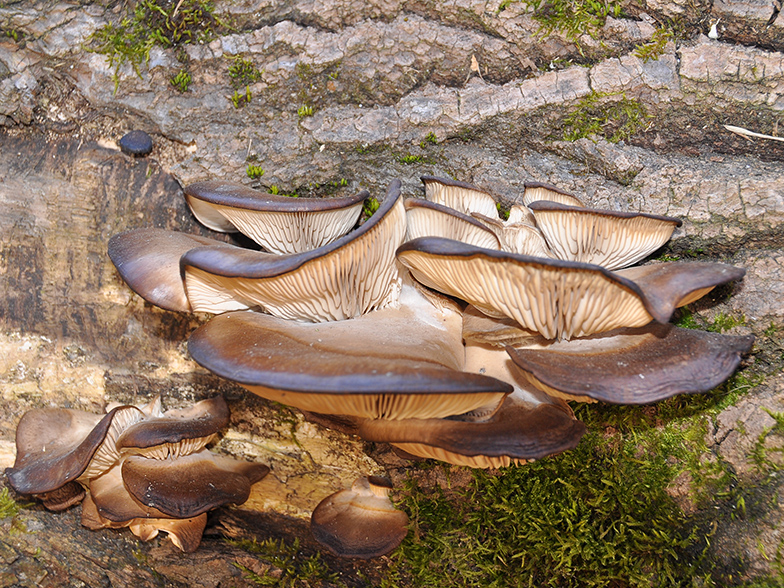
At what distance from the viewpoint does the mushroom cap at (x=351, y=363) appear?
7.05 ft

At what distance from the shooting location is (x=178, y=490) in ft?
11.3

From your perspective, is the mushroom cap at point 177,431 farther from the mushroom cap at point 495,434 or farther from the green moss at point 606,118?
the green moss at point 606,118

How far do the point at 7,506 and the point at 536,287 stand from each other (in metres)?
4.38

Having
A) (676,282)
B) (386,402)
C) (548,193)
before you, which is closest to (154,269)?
(386,402)

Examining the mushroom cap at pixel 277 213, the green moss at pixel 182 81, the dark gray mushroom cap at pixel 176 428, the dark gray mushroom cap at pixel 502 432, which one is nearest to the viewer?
the dark gray mushroom cap at pixel 502 432

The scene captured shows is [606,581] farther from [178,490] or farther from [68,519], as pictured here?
[68,519]

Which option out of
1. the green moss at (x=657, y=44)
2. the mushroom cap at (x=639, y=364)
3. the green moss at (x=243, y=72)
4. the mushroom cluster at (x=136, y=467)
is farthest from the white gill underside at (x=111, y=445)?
the green moss at (x=657, y=44)

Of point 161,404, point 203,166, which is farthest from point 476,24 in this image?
point 161,404

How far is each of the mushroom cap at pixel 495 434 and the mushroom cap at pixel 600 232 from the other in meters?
0.93

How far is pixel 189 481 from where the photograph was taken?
3.55m

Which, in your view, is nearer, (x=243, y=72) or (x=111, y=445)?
(x=111, y=445)

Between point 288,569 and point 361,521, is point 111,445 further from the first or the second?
point 361,521

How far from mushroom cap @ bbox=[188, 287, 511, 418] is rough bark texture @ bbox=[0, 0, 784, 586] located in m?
1.12

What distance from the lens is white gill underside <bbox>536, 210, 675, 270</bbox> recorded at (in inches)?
109
